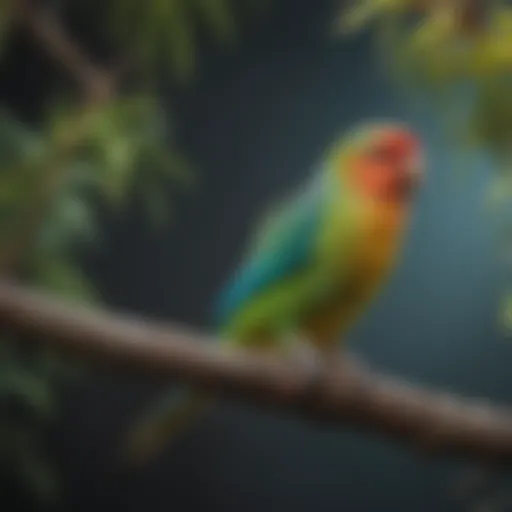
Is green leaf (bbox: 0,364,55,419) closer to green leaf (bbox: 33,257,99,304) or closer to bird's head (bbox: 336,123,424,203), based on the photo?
green leaf (bbox: 33,257,99,304)

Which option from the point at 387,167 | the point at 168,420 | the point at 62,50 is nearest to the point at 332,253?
the point at 387,167

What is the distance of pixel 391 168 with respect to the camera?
81cm

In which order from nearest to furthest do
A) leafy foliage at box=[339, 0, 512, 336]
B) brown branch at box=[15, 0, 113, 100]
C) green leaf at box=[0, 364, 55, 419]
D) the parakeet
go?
leafy foliage at box=[339, 0, 512, 336] → the parakeet → brown branch at box=[15, 0, 113, 100] → green leaf at box=[0, 364, 55, 419]

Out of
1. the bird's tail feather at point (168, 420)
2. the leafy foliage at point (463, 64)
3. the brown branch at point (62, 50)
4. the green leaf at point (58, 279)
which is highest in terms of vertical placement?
the brown branch at point (62, 50)

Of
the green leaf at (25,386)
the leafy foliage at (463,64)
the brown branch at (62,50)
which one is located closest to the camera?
the leafy foliage at (463,64)

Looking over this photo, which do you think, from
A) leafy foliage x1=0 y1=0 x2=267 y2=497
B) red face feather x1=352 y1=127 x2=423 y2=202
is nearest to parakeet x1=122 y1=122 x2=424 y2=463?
red face feather x1=352 y1=127 x2=423 y2=202

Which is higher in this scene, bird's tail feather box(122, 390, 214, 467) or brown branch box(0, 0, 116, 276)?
brown branch box(0, 0, 116, 276)

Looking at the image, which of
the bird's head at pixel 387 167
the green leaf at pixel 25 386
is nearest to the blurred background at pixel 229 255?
the green leaf at pixel 25 386

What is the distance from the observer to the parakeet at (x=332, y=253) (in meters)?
0.79

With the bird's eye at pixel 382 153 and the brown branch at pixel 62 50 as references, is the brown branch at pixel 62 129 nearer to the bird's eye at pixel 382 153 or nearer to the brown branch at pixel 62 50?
the brown branch at pixel 62 50

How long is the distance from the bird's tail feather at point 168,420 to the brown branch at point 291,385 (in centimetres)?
4

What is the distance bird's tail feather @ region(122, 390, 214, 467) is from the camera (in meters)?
0.84

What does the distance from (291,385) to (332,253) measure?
0.34 feet

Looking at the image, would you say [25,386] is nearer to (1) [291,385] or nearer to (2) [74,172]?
(2) [74,172]
